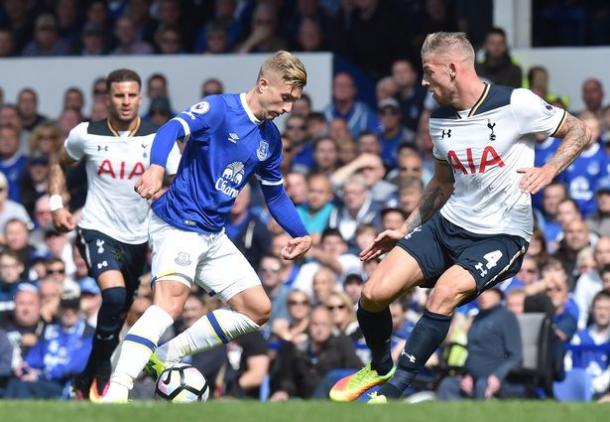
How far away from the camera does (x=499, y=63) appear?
1684 centimetres

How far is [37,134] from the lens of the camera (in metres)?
18.1

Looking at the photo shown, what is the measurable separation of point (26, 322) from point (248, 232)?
236 centimetres

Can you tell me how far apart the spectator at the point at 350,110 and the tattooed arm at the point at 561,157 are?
26.1ft

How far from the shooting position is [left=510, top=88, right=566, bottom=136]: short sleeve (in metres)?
9.89

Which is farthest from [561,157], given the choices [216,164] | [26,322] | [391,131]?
[391,131]

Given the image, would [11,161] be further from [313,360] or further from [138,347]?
[138,347]

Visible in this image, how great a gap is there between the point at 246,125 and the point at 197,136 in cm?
34

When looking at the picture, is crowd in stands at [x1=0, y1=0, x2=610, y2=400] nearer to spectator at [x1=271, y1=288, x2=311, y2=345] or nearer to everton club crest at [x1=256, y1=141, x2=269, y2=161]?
spectator at [x1=271, y1=288, x2=311, y2=345]

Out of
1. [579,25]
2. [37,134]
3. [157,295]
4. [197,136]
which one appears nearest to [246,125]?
[197,136]

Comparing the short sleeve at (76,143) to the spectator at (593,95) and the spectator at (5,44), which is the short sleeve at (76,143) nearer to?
the spectator at (593,95)

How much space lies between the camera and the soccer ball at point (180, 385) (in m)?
10.4

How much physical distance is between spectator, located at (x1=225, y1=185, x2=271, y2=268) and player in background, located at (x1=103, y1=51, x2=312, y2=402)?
4.88 metres

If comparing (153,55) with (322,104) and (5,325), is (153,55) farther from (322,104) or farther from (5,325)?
(5,325)

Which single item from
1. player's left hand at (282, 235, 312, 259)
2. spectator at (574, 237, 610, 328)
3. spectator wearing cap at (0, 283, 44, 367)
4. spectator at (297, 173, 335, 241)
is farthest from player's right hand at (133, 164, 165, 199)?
spectator at (297, 173, 335, 241)
